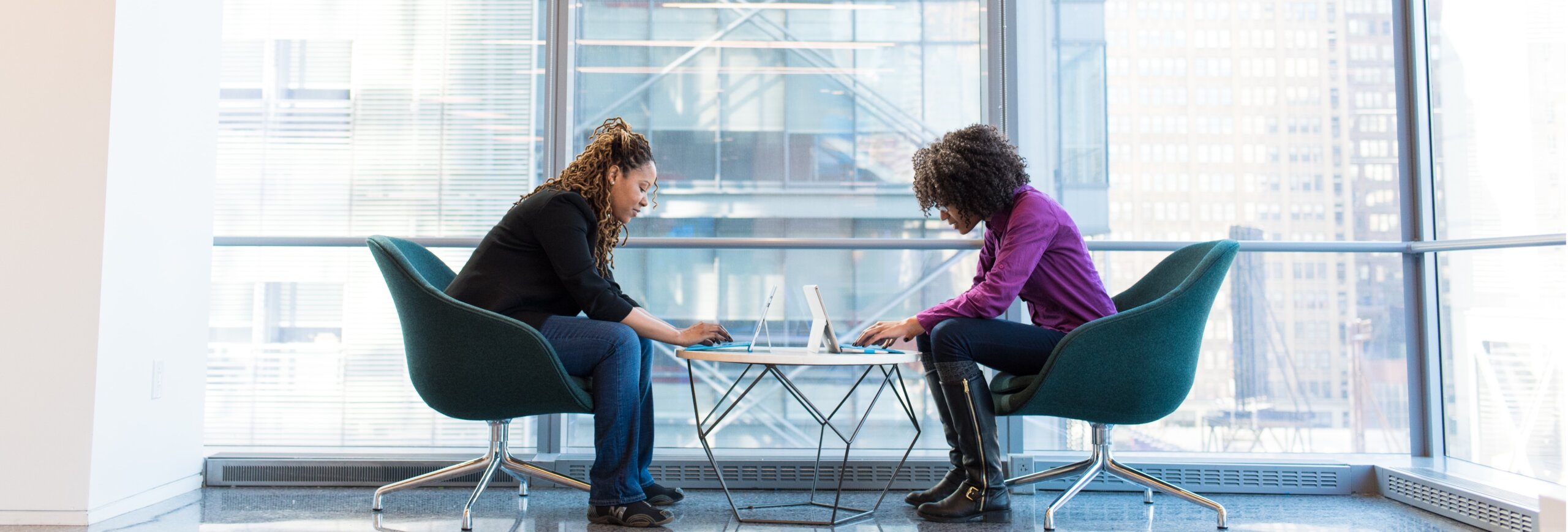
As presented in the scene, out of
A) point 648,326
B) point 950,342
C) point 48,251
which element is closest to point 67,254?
point 48,251

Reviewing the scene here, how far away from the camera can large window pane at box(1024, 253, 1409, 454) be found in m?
3.17

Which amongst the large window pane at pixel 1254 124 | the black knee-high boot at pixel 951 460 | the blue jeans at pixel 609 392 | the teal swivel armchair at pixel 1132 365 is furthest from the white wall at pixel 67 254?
the large window pane at pixel 1254 124

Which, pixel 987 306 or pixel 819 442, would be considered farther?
pixel 819 442

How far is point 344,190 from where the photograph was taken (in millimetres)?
3209

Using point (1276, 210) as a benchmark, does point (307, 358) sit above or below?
below

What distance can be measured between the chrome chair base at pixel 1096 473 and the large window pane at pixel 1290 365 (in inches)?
22.7

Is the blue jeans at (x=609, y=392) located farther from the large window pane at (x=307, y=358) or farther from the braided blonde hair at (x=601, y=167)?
the large window pane at (x=307, y=358)

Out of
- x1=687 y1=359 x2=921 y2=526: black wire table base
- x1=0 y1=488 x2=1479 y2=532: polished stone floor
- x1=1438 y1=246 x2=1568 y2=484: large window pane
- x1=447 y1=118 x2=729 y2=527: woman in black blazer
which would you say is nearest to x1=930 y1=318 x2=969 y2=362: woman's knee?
x1=687 y1=359 x2=921 y2=526: black wire table base

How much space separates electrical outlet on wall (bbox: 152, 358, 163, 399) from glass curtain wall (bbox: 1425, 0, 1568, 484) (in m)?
3.83

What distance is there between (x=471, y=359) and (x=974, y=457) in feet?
4.17

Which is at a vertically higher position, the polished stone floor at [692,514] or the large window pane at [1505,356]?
the large window pane at [1505,356]

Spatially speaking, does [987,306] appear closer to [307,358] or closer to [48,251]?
[307,358]

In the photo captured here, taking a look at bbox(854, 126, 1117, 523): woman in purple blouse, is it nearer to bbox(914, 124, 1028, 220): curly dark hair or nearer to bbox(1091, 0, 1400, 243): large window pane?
bbox(914, 124, 1028, 220): curly dark hair

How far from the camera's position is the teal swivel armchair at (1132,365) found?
2.31 metres
